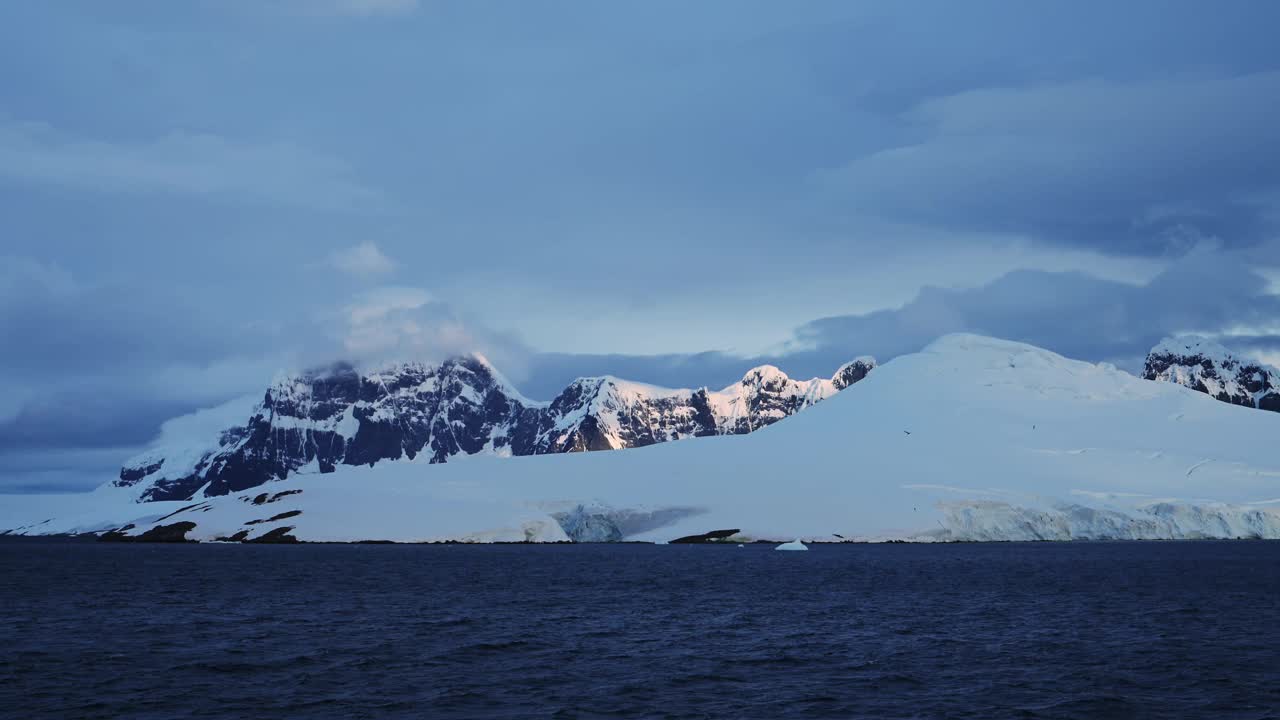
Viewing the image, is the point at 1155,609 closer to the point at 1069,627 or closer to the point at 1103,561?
the point at 1069,627

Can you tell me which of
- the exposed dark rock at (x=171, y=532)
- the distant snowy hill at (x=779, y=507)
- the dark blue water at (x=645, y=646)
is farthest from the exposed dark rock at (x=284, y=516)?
the dark blue water at (x=645, y=646)

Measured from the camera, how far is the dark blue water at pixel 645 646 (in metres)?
36.0

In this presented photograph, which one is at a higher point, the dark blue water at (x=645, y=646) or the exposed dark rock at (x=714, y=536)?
the exposed dark rock at (x=714, y=536)

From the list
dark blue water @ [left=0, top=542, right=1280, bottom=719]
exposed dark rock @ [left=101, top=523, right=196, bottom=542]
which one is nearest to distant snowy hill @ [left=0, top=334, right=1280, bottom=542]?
exposed dark rock @ [left=101, top=523, right=196, bottom=542]

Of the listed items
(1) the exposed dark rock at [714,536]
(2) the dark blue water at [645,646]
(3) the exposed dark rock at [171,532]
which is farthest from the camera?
(3) the exposed dark rock at [171,532]

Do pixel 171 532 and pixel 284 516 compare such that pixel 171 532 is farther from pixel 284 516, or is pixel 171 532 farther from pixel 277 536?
pixel 277 536

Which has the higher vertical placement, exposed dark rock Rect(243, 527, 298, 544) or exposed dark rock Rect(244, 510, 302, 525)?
exposed dark rock Rect(244, 510, 302, 525)

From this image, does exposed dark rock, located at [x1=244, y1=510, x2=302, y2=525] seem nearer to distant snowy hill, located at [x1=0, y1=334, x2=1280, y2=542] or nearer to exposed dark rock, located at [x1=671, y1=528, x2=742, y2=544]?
distant snowy hill, located at [x1=0, y1=334, x2=1280, y2=542]

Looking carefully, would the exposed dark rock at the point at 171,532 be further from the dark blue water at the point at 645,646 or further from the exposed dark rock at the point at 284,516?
the dark blue water at the point at 645,646

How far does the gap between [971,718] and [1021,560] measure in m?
93.0

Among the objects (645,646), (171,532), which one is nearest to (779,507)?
(171,532)

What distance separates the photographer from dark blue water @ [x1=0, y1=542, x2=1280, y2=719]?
3600 cm

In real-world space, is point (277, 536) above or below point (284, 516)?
below

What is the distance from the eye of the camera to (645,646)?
4994 cm
